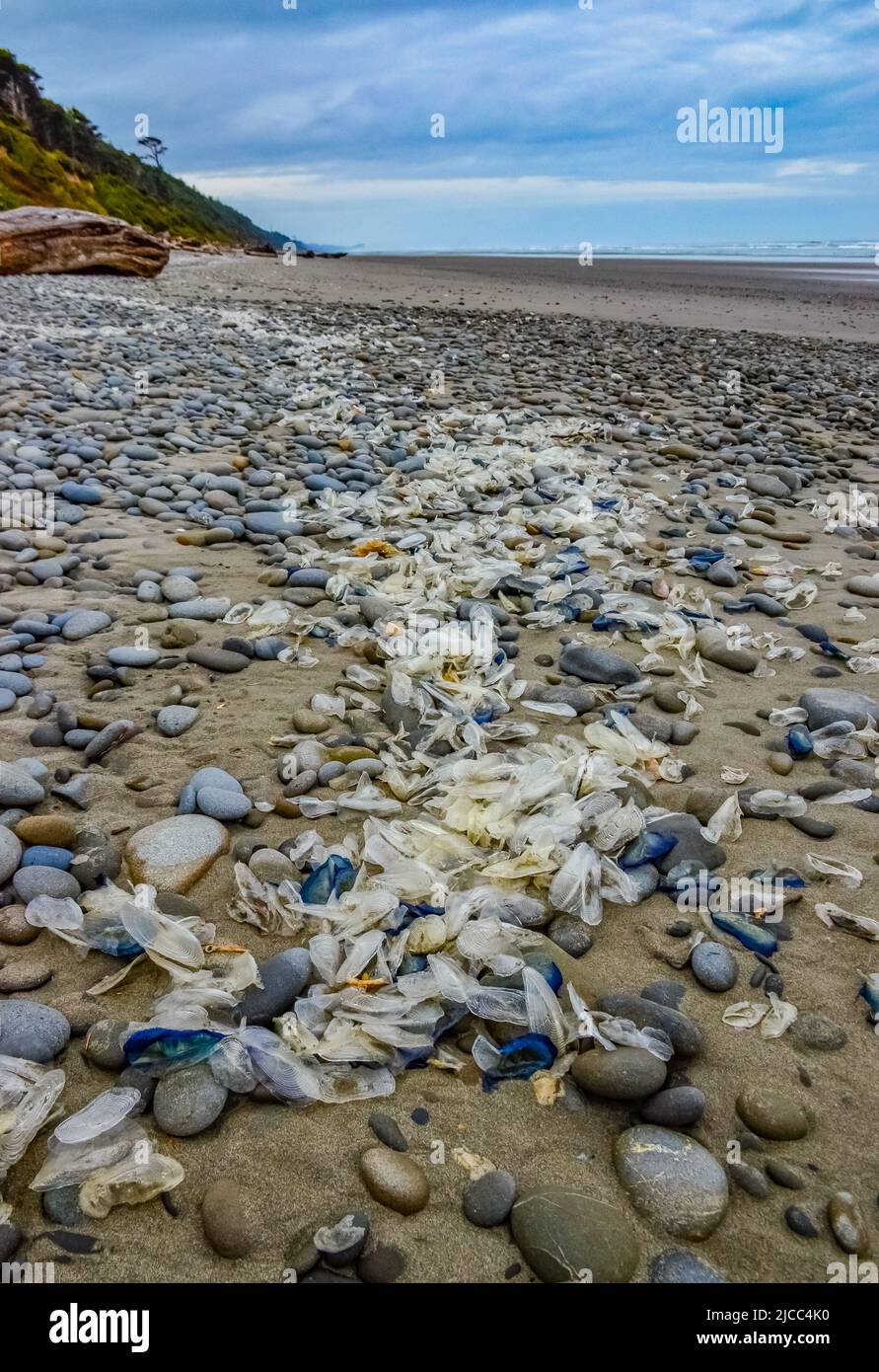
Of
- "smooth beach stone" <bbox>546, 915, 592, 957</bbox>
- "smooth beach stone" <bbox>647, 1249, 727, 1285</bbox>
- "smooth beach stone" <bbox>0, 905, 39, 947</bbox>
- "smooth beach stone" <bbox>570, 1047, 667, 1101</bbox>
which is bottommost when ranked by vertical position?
"smooth beach stone" <bbox>647, 1249, 727, 1285</bbox>

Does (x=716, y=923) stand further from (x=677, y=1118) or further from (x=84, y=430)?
(x=84, y=430)

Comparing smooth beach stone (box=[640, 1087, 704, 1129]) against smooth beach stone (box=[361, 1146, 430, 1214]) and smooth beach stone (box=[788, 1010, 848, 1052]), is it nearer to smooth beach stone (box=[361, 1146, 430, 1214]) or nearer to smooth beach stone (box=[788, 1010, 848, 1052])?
smooth beach stone (box=[788, 1010, 848, 1052])

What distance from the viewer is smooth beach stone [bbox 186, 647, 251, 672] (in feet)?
11.0

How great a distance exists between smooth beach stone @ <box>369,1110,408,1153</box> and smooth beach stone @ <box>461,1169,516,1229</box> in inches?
5.8

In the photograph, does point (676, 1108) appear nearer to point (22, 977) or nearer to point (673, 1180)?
point (673, 1180)

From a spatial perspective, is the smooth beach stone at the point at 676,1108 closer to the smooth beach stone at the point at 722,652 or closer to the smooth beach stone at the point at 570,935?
the smooth beach stone at the point at 570,935

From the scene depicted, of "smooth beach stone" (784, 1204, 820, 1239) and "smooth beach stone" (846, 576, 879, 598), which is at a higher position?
"smooth beach stone" (846, 576, 879, 598)

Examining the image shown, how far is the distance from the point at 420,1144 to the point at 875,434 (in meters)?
8.27

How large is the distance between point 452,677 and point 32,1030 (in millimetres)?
1932

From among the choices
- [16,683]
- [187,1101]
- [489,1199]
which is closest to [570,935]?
[489,1199]

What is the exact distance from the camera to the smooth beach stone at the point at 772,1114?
64.7 inches

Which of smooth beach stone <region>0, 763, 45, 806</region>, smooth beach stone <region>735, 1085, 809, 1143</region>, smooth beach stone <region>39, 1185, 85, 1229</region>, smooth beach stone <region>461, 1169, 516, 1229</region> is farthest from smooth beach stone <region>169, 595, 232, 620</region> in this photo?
smooth beach stone <region>735, 1085, 809, 1143</region>

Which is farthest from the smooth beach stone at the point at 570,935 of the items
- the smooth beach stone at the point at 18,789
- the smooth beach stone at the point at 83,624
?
the smooth beach stone at the point at 83,624

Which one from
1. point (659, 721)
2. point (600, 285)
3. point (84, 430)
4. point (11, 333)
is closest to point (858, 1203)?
point (659, 721)
